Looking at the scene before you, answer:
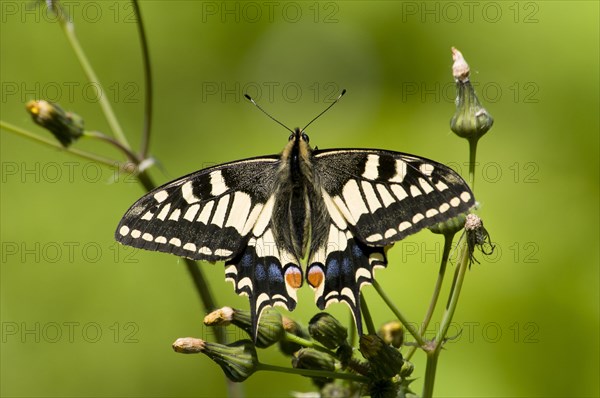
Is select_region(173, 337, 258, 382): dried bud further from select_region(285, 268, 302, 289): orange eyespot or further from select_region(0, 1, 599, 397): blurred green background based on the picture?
select_region(0, 1, 599, 397): blurred green background

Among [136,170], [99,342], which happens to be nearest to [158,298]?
[99,342]

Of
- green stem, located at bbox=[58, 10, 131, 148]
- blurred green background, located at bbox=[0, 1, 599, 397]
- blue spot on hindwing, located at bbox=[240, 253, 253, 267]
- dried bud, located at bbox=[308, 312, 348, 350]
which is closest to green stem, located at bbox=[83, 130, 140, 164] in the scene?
green stem, located at bbox=[58, 10, 131, 148]

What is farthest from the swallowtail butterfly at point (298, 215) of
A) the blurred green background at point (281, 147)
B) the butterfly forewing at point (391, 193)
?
the blurred green background at point (281, 147)

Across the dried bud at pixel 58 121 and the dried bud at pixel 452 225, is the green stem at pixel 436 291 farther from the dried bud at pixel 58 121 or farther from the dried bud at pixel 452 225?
the dried bud at pixel 58 121

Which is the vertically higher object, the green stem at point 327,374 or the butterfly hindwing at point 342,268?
the butterfly hindwing at point 342,268

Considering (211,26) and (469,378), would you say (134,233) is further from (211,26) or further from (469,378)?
(211,26)

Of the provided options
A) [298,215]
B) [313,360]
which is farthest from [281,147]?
[313,360]
